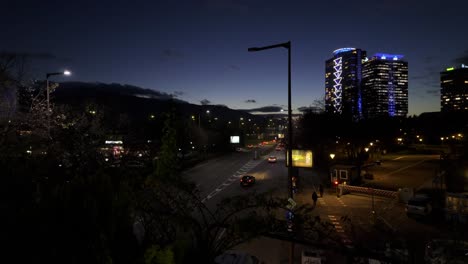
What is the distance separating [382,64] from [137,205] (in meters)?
181

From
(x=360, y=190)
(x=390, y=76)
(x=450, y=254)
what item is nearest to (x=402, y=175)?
(x=360, y=190)

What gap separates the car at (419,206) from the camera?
22.5m

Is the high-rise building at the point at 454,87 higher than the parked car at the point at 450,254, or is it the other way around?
the high-rise building at the point at 454,87

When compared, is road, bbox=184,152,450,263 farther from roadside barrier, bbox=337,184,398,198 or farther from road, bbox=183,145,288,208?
roadside barrier, bbox=337,184,398,198

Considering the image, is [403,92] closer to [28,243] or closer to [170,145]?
[170,145]

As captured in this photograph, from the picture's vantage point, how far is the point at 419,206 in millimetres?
22656

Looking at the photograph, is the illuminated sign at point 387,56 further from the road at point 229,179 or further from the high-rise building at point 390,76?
the road at point 229,179

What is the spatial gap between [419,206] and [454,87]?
16816cm

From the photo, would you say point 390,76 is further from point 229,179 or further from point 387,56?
point 229,179

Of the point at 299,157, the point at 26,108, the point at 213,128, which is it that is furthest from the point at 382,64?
the point at 26,108

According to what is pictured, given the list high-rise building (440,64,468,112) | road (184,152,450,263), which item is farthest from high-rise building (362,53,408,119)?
road (184,152,450,263)

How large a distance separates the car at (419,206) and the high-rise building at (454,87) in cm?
15691

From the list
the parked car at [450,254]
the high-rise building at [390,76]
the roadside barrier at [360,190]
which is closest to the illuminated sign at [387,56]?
the high-rise building at [390,76]

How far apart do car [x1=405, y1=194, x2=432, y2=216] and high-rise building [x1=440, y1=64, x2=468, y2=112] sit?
515 ft
